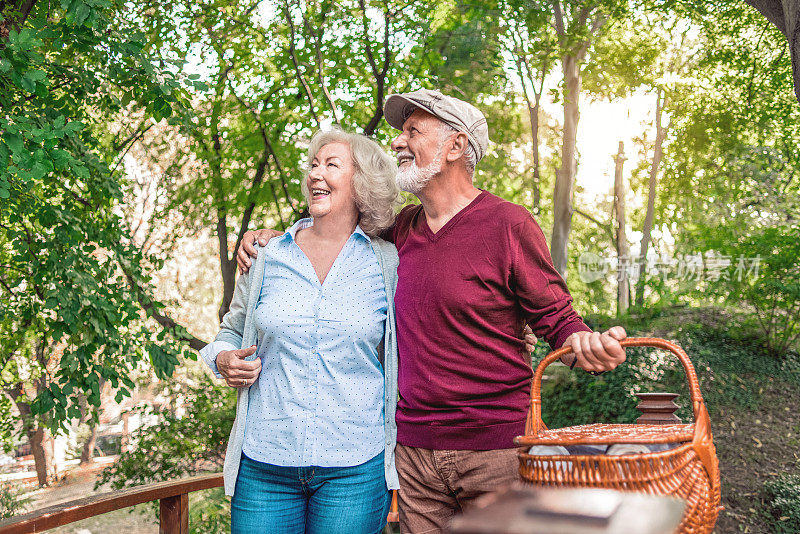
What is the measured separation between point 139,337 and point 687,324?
8530 mm

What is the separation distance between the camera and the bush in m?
6.08

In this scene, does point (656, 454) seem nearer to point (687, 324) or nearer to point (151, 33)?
point (151, 33)

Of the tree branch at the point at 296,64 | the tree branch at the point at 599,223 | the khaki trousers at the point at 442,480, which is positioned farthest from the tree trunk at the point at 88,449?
the khaki trousers at the point at 442,480

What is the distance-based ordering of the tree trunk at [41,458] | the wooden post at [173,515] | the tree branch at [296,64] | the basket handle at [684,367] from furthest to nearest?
the tree trunk at [41,458] < the tree branch at [296,64] < the wooden post at [173,515] < the basket handle at [684,367]

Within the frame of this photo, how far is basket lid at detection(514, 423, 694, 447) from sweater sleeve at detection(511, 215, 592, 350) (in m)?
0.42

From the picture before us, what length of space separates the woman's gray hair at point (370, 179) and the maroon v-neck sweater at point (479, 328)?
0.99 feet

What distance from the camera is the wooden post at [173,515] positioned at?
8.82 feet

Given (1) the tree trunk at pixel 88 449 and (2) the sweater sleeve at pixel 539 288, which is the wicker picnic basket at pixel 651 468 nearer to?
(2) the sweater sleeve at pixel 539 288

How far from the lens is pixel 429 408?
1899 millimetres

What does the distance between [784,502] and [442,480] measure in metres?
5.80

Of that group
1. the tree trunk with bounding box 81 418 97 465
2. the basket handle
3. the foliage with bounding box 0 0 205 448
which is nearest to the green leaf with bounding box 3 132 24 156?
the foliage with bounding box 0 0 205 448

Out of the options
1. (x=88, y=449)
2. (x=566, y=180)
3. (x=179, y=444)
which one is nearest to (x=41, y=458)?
(x=88, y=449)

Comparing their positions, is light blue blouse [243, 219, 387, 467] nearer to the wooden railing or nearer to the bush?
the wooden railing

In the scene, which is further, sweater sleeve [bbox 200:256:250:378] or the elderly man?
sweater sleeve [bbox 200:256:250:378]
